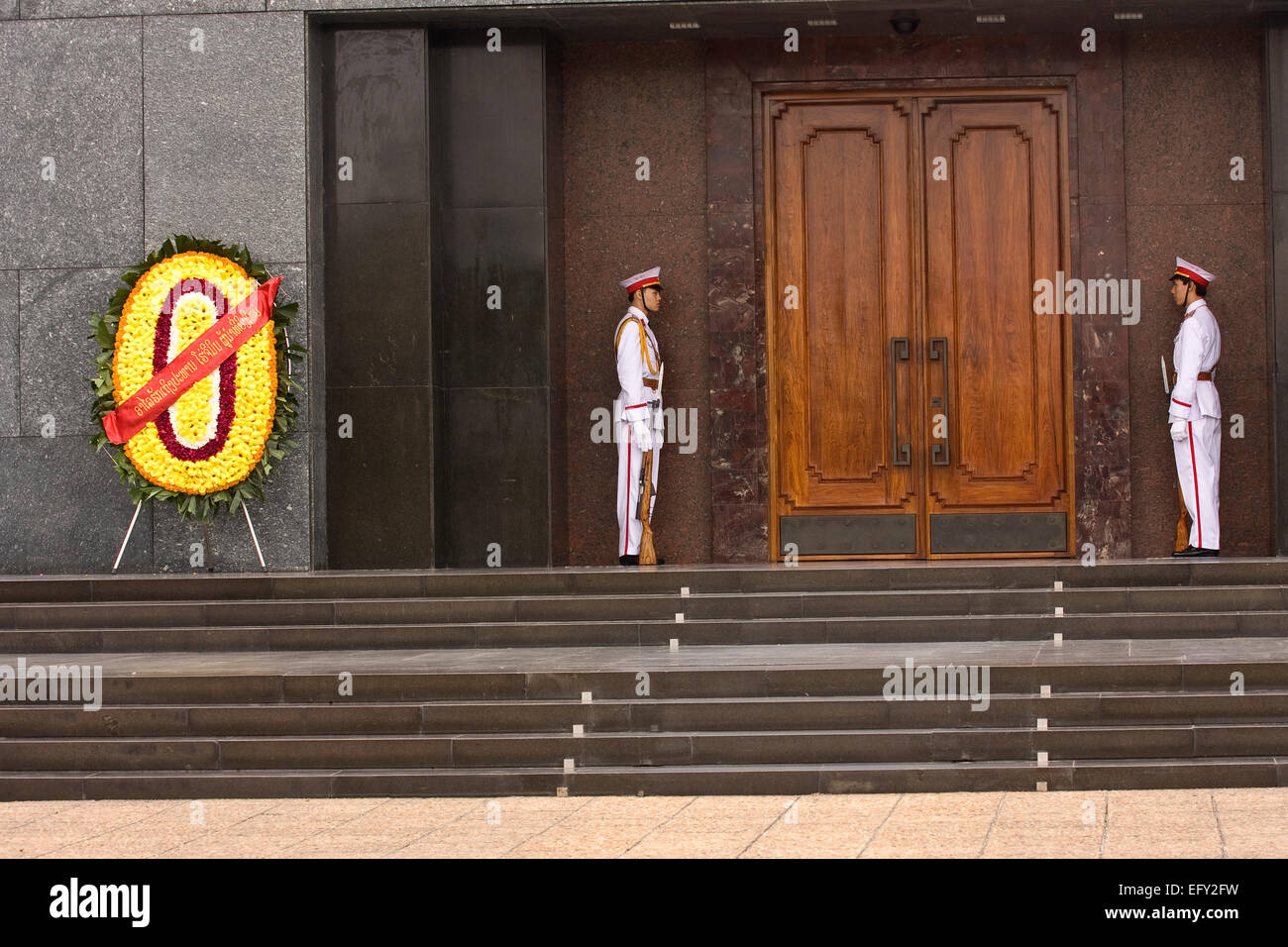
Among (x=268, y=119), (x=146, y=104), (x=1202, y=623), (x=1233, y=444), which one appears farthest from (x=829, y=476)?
(x=146, y=104)

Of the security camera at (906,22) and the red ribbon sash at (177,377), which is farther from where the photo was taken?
the security camera at (906,22)

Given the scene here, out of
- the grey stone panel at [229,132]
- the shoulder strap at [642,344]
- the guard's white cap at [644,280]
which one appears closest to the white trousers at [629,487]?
the shoulder strap at [642,344]

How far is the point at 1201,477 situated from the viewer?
11945 millimetres

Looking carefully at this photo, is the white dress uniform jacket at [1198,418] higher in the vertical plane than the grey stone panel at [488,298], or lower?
lower

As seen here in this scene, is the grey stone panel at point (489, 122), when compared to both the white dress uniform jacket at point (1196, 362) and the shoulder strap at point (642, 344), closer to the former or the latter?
the shoulder strap at point (642, 344)

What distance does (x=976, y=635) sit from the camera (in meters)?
9.45

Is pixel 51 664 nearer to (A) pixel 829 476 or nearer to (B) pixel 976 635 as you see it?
(B) pixel 976 635

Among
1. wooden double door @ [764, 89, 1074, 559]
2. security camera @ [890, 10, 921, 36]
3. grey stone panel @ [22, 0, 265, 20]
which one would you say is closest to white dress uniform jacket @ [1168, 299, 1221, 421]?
wooden double door @ [764, 89, 1074, 559]

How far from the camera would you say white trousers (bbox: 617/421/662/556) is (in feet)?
40.1

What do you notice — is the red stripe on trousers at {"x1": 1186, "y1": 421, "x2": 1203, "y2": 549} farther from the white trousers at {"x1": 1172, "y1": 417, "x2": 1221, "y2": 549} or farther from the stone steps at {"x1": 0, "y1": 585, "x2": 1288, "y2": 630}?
the stone steps at {"x1": 0, "y1": 585, "x2": 1288, "y2": 630}

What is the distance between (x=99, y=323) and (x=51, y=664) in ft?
11.3

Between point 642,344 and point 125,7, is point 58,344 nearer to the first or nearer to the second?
point 125,7

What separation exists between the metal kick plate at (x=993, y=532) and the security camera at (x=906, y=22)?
12.1ft

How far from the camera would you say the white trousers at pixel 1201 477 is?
1191cm
